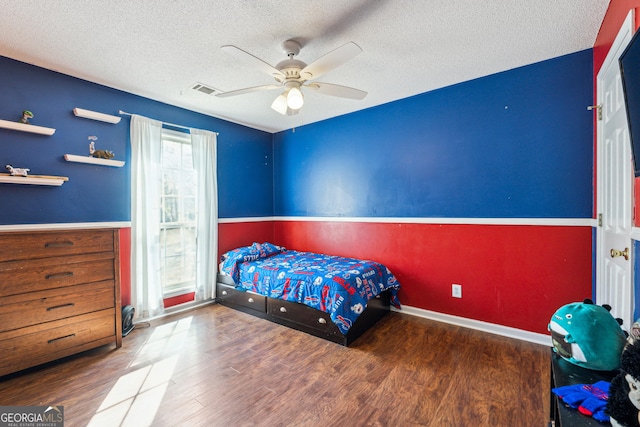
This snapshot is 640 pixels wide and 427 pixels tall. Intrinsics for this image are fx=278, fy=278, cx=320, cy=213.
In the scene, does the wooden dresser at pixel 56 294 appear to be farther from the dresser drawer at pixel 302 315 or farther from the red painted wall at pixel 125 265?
the dresser drawer at pixel 302 315

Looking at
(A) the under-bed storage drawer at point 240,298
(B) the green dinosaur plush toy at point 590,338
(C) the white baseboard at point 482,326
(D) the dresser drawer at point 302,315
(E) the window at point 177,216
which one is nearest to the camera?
(B) the green dinosaur plush toy at point 590,338

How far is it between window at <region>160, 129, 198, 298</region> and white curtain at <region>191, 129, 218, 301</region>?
0.08 metres

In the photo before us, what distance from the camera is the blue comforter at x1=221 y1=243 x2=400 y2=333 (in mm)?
2453

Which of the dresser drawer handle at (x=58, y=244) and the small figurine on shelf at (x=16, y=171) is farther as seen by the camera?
the small figurine on shelf at (x=16, y=171)

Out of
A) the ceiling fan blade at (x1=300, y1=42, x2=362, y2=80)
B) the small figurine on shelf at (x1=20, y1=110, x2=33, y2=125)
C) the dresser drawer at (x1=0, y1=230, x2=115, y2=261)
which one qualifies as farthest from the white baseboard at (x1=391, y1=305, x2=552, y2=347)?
the small figurine on shelf at (x1=20, y1=110, x2=33, y2=125)

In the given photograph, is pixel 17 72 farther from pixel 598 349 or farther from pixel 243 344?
pixel 598 349

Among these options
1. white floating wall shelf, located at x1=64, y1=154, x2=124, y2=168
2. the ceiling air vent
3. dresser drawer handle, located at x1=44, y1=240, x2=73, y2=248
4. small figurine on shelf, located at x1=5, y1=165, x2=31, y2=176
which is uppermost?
the ceiling air vent

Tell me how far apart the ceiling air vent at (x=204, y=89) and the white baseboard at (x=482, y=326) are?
3062 millimetres

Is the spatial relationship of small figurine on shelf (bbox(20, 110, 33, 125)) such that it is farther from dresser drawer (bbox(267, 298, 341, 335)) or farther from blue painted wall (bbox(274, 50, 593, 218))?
blue painted wall (bbox(274, 50, 593, 218))

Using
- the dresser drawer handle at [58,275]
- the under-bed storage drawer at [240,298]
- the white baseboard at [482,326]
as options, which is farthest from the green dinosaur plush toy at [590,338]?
the dresser drawer handle at [58,275]

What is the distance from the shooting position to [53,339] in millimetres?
2055

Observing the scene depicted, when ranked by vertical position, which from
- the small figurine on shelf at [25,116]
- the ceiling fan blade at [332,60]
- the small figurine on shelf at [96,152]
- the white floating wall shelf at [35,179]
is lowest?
the white floating wall shelf at [35,179]

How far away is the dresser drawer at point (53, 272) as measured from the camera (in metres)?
1.89

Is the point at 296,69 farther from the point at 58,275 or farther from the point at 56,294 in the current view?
the point at 56,294
